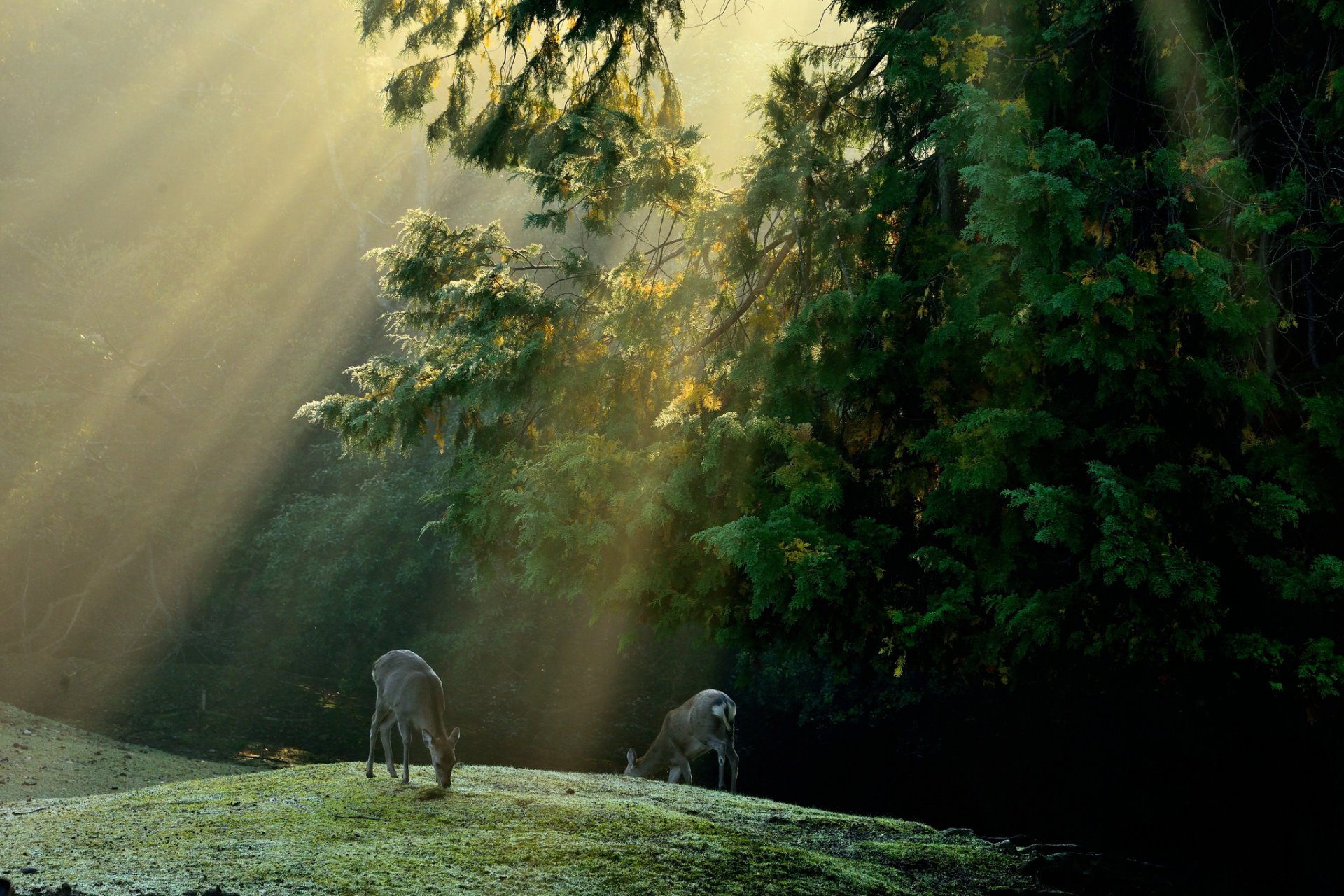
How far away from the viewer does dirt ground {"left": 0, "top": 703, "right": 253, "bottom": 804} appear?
10.8m

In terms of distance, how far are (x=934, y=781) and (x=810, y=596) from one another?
11063 millimetres

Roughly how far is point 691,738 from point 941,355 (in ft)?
19.6

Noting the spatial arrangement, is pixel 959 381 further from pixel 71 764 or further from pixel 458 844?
pixel 71 764

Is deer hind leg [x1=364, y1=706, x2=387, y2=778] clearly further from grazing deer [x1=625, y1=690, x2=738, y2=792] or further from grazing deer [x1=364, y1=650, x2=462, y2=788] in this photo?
grazing deer [x1=625, y1=690, x2=738, y2=792]

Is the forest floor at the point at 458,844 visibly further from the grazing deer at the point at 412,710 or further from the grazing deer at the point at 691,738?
the grazing deer at the point at 691,738

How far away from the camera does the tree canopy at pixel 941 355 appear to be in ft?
17.7

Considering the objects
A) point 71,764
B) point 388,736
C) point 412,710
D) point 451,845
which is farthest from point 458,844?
point 71,764

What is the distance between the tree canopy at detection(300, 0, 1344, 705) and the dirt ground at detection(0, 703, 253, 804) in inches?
206

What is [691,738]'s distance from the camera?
11133mm

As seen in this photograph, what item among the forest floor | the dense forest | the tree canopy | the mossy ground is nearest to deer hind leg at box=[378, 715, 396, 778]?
the forest floor

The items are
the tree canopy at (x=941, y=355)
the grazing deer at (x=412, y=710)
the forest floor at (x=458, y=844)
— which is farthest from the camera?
the grazing deer at (x=412, y=710)

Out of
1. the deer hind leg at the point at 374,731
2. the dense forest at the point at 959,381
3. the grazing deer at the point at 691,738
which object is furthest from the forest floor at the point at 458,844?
the grazing deer at the point at 691,738

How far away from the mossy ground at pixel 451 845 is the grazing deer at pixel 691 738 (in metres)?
3.61

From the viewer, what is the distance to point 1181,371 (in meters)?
5.40
